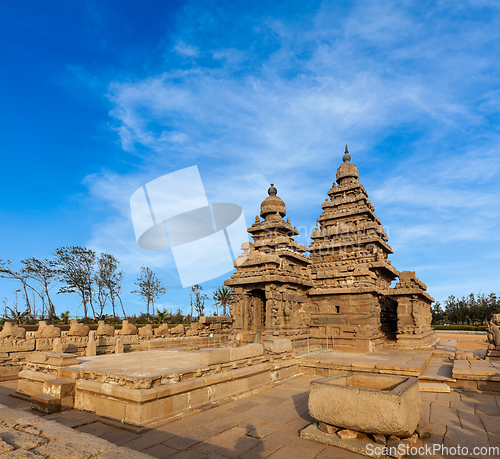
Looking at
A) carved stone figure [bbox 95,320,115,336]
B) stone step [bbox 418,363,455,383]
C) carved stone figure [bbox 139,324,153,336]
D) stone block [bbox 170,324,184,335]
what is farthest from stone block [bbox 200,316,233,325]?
stone step [bbox 418,363,455,383]

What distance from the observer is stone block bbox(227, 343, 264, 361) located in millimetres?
7457

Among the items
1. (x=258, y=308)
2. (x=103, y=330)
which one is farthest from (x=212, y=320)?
(x=103, y=330)

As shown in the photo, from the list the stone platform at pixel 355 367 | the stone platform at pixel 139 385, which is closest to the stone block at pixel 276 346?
the stone platform at pixel 355 367

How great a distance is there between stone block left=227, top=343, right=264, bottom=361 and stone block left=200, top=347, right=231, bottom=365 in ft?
0.59

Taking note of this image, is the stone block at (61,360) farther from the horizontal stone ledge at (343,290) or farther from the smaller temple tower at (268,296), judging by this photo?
the horizontal stone ledge at (343,290)

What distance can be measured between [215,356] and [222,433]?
2015 mm

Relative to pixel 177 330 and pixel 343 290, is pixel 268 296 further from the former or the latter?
pixel 177 330

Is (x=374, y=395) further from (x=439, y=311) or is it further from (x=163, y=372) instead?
(x=439, y=311)

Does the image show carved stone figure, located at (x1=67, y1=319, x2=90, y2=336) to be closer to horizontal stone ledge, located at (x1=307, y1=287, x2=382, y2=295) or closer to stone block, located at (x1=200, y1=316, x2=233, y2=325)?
stone block, located at (x1=200, y1=316, x2=233, y2=325)

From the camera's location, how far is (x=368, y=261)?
22.6 meters

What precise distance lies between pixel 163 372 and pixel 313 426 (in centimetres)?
272

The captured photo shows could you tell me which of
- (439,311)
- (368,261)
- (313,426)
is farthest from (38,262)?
(439,311)

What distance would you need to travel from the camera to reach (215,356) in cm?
683

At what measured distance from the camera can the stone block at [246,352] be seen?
24.5ft
